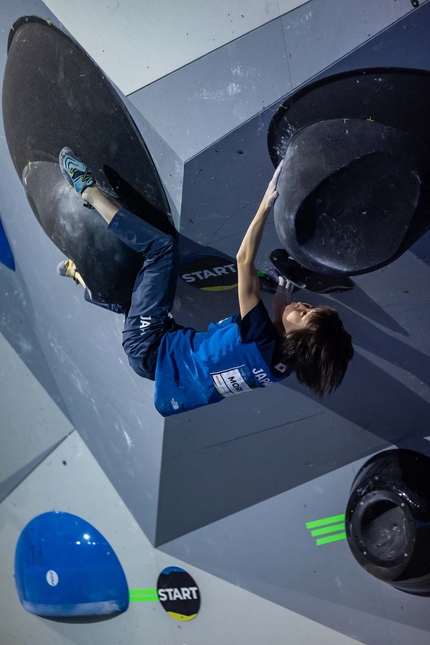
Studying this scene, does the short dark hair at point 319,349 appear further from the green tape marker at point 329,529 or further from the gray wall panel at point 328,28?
the green tape marker at point 329,529

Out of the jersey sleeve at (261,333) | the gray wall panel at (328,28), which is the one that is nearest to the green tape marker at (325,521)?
the jersey sleeve at (261,333)

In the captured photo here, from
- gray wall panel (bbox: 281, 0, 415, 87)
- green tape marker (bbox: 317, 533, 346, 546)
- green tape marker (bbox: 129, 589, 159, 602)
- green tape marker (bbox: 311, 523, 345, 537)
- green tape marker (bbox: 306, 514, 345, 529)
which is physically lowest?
green tape marker (bbox: 129, 589, 159, 602)

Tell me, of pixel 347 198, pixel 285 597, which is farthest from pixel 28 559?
pixel 347 198

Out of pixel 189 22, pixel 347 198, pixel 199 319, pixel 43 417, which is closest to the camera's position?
pixel 347 198

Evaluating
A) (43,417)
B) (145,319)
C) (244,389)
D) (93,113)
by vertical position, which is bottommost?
(43,417)

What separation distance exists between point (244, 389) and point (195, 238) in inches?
20.2

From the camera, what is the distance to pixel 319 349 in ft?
5.44

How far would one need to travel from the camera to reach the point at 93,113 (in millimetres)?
1871

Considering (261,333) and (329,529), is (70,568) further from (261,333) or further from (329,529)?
(261,333)

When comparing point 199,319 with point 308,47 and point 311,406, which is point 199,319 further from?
point 308,47

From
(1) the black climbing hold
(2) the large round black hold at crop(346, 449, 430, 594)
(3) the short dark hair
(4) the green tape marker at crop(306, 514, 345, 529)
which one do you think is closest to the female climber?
(3) the short dark hair

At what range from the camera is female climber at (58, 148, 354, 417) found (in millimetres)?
1672

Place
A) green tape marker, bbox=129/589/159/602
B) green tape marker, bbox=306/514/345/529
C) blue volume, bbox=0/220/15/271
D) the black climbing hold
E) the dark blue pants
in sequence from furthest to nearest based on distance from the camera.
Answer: green tape marker, bbox=129/589/159/602 → blue volume, bbox=0/220/15/271 → green tape marker, bbox=306/514/345/529 → the dark blue pants → the black climbing hold

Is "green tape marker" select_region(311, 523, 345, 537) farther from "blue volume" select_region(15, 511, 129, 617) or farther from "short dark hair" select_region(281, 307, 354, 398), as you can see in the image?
"blue volume" select_region(15, 511, 129, 617)
